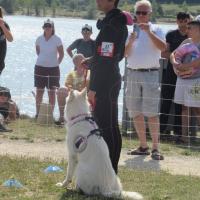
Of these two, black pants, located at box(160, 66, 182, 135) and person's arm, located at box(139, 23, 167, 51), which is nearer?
person's arm, located at box(139, 23, 167, 51)

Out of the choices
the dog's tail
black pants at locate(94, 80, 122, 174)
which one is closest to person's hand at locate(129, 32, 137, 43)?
black pants at locate(94, 80, 122, 174)

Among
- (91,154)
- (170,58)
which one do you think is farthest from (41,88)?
(91,154)

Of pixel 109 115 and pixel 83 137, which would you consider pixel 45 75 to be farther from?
pixel 83 137

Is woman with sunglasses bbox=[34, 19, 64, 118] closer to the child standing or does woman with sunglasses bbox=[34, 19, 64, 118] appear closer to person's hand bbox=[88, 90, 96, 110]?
the child standing

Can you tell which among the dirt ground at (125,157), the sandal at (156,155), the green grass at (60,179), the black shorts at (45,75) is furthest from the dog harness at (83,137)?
the black shorts at (45,75)

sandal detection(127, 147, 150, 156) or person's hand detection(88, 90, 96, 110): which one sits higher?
person's hand detection(88, 90, 96, 110)

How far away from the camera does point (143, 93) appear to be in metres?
7.65

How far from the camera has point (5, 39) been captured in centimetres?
855

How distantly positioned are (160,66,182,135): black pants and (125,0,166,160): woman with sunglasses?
5.36 ft

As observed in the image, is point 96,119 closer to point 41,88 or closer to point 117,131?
point 117,131

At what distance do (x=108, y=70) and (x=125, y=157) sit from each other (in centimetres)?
251

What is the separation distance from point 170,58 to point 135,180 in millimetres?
3070

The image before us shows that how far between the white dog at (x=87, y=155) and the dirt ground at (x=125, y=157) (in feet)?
5.78

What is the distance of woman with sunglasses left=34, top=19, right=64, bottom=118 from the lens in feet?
34.6
